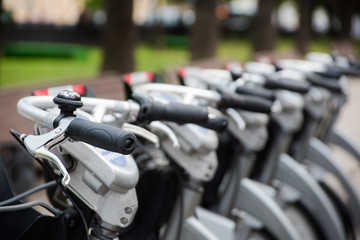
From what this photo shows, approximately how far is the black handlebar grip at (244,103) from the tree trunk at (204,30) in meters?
7.85

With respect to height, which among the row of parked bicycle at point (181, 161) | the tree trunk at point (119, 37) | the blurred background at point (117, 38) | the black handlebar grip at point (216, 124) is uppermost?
the black handlebar grip at point (216, 124)

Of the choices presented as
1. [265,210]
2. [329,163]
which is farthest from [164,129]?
[329,163]

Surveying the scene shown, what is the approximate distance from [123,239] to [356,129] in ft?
22.9

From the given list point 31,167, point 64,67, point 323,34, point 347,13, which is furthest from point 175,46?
point 31,167

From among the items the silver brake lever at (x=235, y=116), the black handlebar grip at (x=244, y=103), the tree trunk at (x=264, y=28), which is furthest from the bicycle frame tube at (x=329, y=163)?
the tree trunk at (x=264, y=28)

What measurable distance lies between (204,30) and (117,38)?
2972 mm

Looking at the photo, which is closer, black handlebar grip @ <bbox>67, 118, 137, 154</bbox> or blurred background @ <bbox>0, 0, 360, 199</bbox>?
black handlebar grip @ <bbox>67, 118, 137, 154</bbox>

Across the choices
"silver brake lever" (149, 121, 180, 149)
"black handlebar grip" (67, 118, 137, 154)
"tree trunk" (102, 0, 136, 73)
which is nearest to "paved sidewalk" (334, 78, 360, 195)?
"tree trunk" (102, 0, 136, 73)

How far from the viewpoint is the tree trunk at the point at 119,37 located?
7.01 meters

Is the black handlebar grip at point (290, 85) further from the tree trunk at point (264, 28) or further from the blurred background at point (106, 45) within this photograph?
the tree trunk at point (264, 28)

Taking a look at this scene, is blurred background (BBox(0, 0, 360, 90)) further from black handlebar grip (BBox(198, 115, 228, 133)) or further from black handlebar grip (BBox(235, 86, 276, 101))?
black handlebar grip (BBox(198, 115, 228, 133))

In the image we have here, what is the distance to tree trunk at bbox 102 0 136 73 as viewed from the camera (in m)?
7.01

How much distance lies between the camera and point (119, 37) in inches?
281

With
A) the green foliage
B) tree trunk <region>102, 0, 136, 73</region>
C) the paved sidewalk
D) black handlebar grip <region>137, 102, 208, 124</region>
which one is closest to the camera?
black handlebar grip <region>137, 102, 208, 124</region>
